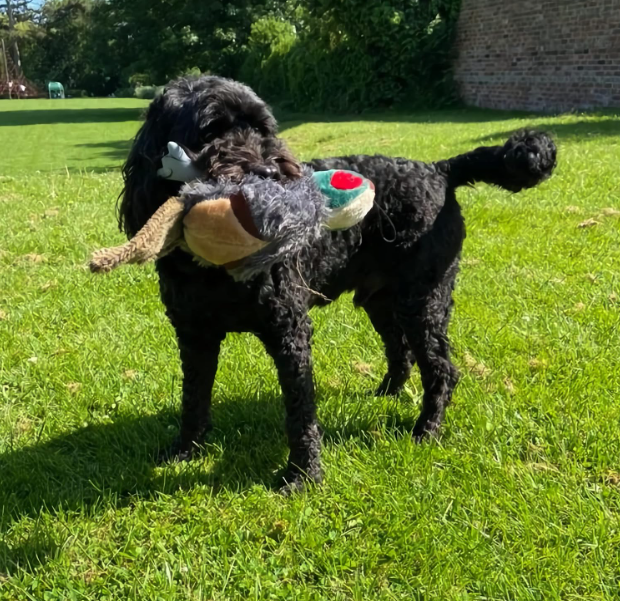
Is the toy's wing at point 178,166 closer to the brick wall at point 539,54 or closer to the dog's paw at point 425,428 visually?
the dog's paw at point 425,428

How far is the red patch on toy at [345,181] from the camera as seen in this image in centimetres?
276

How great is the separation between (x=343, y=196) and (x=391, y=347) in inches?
56.9

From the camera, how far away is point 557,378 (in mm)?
3865

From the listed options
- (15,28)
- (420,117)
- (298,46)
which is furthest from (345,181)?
(15,28)

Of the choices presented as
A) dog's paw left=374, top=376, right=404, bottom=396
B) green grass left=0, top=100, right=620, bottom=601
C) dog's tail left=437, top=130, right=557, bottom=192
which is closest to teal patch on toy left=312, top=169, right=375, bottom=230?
dog's tail left=437, top=130, right=557, bottom=192

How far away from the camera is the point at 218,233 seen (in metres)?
2.22

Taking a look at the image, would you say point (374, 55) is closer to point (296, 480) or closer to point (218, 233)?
point (296, 480)

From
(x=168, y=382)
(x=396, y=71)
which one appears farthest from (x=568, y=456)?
(x=396, y=71)

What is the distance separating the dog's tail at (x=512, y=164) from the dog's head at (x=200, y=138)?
119 centimetres

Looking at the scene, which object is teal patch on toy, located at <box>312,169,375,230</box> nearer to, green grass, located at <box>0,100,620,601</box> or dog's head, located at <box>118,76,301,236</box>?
dog's head, located at <box>118,76,301,236</box>

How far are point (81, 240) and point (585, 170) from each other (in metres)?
6.38

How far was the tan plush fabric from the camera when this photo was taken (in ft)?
7.22

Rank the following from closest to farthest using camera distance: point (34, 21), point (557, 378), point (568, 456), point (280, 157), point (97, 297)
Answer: point (280, 157)
point (568, 456)
point (557, 378)
point (97, 297)
point (34, 21)

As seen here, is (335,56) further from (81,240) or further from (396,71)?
(81,240)
